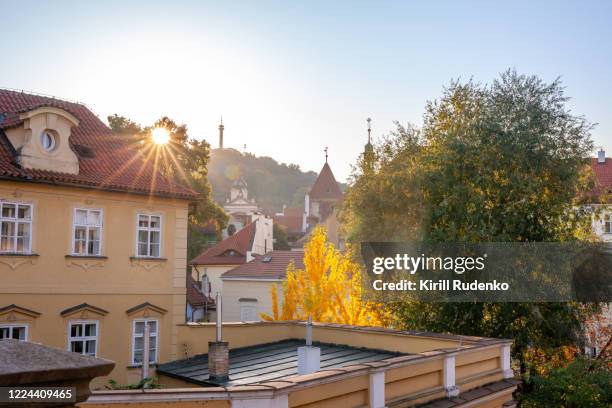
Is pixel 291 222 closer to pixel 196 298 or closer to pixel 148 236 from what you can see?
pixel 196 298

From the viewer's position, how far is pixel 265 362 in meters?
13.0

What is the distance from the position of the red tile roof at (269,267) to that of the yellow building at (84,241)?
1761 centimetres

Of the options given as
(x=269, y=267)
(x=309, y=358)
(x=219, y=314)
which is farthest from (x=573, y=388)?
(x=269, y=267)

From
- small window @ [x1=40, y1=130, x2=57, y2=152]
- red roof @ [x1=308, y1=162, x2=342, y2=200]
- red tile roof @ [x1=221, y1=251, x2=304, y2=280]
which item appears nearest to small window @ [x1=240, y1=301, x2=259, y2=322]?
red tile roof @ [x1=221, y1=251, x2=304, y2=280]

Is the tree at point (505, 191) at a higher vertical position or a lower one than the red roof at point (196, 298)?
higher

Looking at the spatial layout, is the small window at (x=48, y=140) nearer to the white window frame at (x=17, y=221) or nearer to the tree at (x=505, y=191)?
the white window frame at (x=17, y=221)

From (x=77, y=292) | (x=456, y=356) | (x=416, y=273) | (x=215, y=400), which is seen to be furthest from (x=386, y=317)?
(x=215, y=400)

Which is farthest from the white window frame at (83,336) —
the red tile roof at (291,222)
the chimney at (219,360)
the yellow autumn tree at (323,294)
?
the red tile roof at (291,222)

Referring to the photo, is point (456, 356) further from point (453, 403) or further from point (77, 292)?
point (77, 292)

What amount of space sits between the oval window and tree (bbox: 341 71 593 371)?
11.4 m

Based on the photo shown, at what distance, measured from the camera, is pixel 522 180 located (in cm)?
1952

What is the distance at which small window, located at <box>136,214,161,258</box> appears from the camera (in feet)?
61.9

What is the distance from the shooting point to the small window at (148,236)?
18.9 meters

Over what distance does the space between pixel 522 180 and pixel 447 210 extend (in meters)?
2.61
